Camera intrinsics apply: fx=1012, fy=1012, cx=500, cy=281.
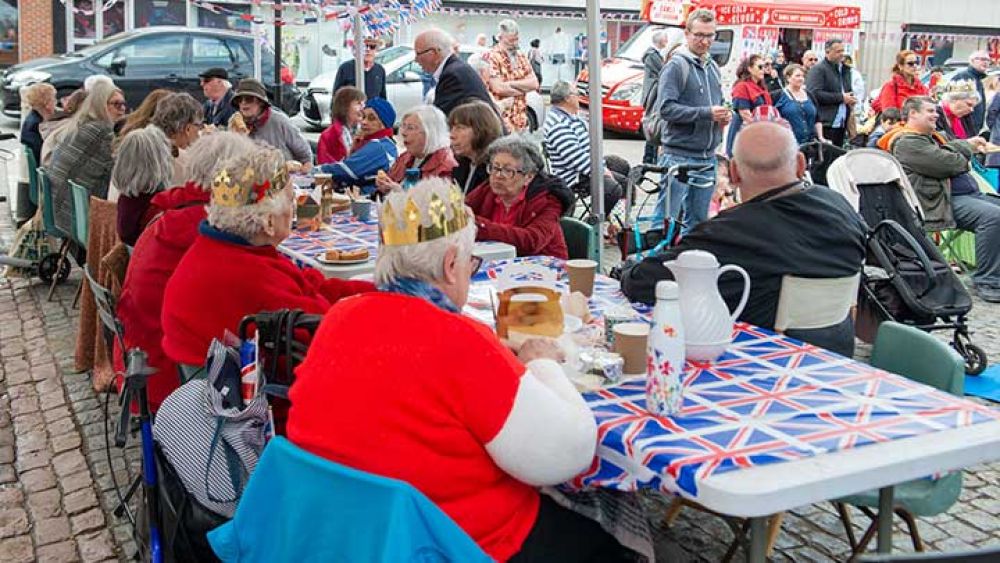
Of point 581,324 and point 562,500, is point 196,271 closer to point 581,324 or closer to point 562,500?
point 581,324

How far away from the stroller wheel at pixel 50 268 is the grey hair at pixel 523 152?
4.03 meters

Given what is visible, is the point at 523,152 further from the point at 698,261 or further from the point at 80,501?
the point at 80,501

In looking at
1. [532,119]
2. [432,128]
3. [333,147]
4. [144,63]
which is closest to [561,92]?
[333,147]

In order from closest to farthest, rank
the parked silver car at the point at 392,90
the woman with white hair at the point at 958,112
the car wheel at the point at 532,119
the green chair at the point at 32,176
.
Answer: the green chair at the point at 32,176
the woman with white hair at the point at 958,112
the car wheel at the point at 532,119
the parked silver car at the point at 392,90

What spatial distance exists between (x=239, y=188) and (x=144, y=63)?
13.5m

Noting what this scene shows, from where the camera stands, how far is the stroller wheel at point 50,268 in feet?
23.7

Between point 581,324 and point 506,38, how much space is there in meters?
6.96

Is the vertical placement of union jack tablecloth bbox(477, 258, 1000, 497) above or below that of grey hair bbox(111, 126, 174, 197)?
below

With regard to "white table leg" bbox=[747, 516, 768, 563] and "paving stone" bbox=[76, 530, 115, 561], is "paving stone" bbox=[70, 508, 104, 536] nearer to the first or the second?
"paving stone" bbox=[76, 530, 115, 561]

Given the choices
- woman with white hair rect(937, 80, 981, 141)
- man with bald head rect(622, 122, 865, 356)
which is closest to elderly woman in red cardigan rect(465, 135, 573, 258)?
man with bald head rect(622, 122, 865, 356)

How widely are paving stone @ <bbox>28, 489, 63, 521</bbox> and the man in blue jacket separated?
4661 millimetres

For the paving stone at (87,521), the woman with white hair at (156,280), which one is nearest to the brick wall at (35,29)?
the woman with white hair at (156,280)

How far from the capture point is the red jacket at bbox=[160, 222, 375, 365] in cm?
301

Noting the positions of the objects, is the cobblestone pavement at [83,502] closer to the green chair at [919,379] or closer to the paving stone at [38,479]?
the paving stone at [38,479]
